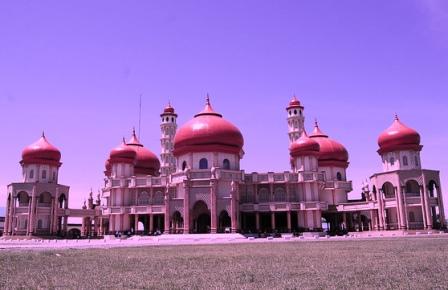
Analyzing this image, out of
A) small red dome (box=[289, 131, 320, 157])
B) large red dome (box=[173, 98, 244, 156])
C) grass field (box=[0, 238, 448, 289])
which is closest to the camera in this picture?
grass field (box=[0, 238, 448, 289])

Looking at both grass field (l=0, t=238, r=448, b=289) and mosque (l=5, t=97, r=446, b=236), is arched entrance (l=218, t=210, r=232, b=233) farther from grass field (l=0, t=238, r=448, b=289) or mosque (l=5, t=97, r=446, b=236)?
grass field (l=0, t=238, r=448, b=289)

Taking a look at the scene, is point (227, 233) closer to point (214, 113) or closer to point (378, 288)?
point (214, 113)

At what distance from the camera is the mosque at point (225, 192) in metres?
56.2

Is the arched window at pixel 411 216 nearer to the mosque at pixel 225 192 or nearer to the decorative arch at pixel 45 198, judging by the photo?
the mosque at pixel 225 192

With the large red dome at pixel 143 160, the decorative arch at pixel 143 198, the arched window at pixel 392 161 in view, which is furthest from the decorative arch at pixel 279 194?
the large red dome at pixel 143 160

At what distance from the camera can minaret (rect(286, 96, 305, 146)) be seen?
74.1 m

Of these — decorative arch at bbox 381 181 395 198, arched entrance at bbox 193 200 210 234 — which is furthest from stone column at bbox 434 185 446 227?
arched entrance at bbox 193 200 210 234

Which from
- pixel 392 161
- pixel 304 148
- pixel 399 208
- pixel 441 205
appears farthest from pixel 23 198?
pixel 441 205

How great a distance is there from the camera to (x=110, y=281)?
36.2 feet

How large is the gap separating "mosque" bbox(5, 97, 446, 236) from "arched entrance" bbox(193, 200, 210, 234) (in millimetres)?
140

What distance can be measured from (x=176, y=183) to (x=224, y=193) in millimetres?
6595

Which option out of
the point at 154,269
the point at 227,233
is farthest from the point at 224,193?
the point at 154,269

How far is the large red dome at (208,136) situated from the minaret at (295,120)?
15.3m

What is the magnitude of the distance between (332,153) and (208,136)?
2320cm
